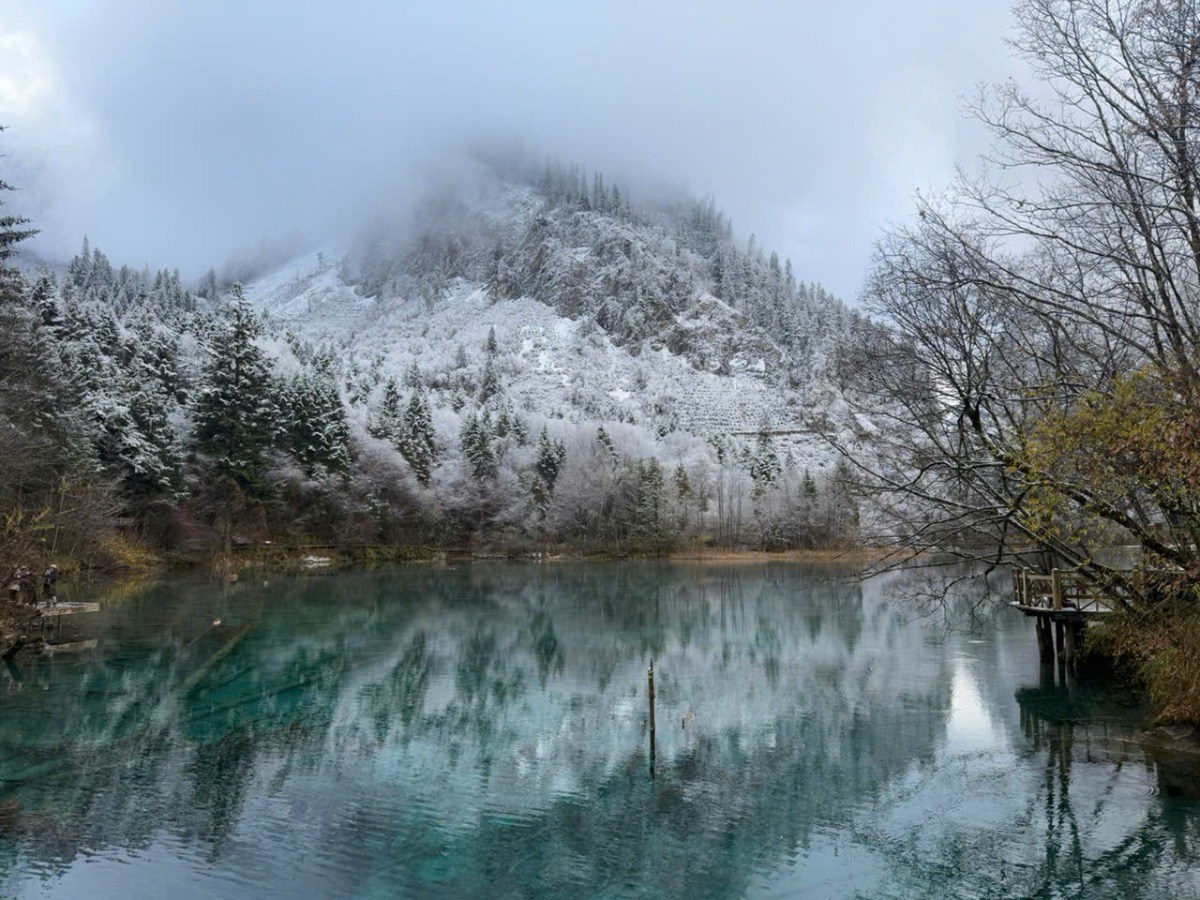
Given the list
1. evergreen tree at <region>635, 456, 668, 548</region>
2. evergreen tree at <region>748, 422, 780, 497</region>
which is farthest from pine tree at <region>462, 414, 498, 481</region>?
evergreen tree at <region>748, 422, 780, 497</region>

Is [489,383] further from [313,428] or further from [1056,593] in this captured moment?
[1056,593]

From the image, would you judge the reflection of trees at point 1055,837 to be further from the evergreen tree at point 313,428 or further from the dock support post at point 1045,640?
the evergreen tree at point 313,428

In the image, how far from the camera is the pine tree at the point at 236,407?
58188 mm

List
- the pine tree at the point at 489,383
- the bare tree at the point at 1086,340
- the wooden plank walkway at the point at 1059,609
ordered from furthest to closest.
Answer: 1. the pine tree at the point at 489,383
2. the wooden plank walkway at the point at 1059,609
3. the bare tree at the point at 1086,340

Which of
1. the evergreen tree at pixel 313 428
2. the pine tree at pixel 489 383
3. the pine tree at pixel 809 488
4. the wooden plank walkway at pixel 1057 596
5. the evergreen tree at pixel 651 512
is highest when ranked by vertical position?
the pine tree at pixel 489 383

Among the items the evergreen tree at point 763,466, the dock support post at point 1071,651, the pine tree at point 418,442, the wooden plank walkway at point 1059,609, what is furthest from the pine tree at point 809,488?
the dock support post at point 1071,651

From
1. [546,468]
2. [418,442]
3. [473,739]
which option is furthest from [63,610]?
[546,468]

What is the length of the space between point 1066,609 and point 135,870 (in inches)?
817

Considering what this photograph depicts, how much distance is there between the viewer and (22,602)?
26.5 metres

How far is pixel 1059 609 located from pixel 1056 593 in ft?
1.55

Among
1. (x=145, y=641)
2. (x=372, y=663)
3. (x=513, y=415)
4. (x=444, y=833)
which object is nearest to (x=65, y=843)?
(x=444, y=833)

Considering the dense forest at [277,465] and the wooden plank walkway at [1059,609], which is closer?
the wooden plank walkway at [1059,609]

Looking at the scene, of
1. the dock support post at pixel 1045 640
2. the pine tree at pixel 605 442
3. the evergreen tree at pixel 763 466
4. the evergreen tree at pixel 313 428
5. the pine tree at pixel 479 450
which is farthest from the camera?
the evergreen tree at pixel 763 466

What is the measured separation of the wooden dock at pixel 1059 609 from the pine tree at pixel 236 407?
49.6 meters
